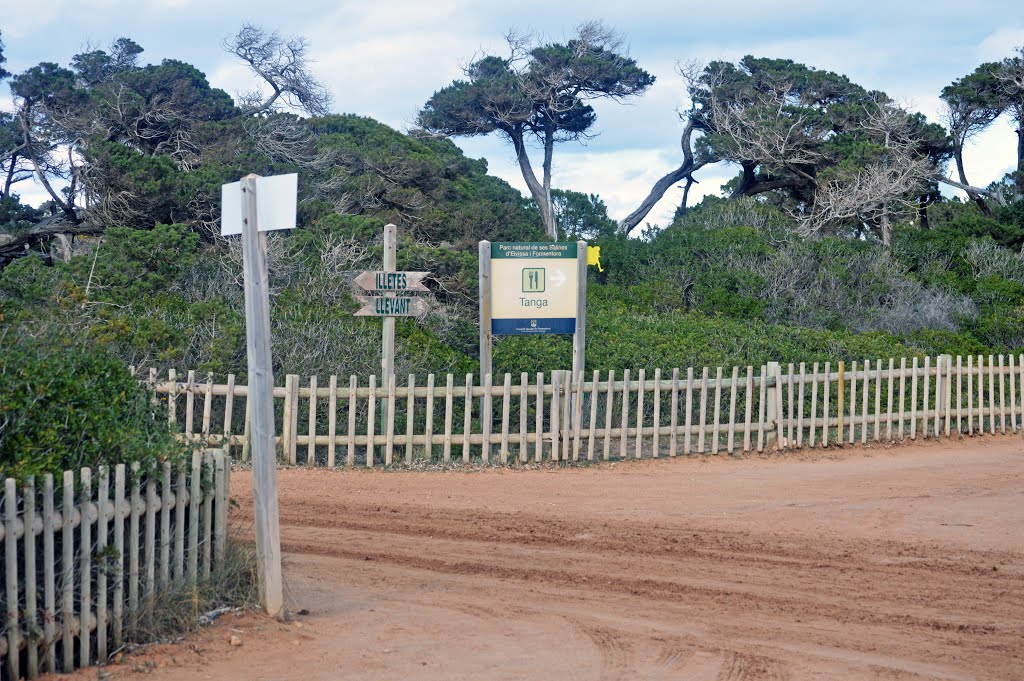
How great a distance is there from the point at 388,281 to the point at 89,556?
27.0ft

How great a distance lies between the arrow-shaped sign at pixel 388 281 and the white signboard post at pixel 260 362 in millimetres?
6559

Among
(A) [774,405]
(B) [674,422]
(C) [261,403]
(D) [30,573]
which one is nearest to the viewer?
(D) [30,573]

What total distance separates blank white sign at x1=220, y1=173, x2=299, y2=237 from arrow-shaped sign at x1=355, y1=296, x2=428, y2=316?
6.52 metres

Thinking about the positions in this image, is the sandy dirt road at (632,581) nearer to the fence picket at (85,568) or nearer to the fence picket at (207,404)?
Result: the fence picket at (85,568)

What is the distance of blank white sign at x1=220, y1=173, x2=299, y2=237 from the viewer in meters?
6.38

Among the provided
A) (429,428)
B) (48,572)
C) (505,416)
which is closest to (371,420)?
(429,428)

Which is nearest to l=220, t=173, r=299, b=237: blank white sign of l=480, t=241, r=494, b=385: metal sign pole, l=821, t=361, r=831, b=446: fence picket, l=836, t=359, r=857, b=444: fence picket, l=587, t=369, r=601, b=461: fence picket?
l=587, t=369, r=601, b=461: fence picket

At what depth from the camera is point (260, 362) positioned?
662 centimetres

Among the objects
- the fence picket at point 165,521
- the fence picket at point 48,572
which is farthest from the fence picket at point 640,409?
the fence picket at point 48,572

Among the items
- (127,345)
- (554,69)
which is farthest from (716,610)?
(554,69)

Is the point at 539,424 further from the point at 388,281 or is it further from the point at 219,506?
the point at 219,506

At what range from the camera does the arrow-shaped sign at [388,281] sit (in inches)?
523

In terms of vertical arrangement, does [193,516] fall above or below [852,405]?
below

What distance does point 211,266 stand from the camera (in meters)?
17.9
